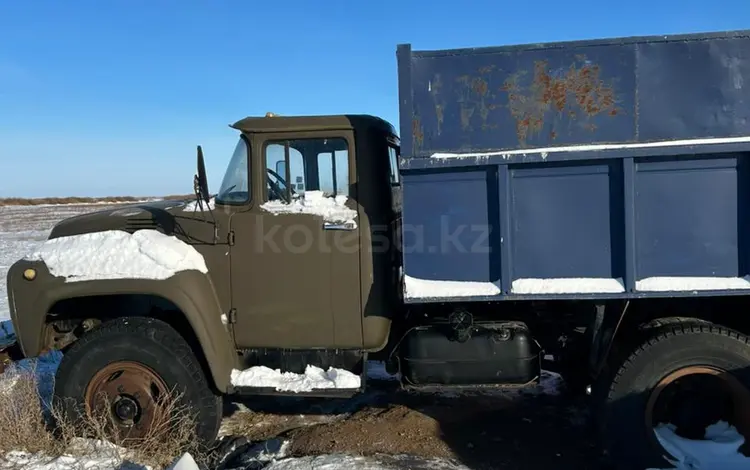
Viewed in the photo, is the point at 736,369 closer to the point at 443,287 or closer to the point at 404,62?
the point at 443,287

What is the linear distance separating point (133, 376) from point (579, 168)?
130 inches

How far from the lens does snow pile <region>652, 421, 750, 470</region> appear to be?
3586mm

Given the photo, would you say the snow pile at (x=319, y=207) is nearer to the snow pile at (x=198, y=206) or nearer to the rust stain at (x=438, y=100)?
the snow pile at (x=198, y=206)

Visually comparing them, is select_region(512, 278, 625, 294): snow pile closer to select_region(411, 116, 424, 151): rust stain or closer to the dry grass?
select_region(411, 116, 424, 151): rust stain

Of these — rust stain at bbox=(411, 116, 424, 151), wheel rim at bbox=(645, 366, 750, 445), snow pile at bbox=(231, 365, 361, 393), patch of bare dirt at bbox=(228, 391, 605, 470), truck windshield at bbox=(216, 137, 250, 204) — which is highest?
rust stain at bbox=(411, 116, 424, 151)

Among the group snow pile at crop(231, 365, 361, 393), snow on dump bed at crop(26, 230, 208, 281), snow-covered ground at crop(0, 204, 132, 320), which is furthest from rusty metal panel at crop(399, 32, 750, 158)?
snow-covered ground at crop(0, 204, 132, 320)

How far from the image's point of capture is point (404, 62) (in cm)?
358

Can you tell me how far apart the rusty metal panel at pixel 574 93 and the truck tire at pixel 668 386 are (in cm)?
129

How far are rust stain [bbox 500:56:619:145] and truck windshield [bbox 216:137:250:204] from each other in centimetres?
183

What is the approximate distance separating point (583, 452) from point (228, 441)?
2.64 m

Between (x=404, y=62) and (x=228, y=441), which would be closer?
(x=404, y=62)

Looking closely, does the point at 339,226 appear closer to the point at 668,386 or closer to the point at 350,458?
the point at 350,458

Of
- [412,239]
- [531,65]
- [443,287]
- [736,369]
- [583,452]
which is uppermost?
[531,65]

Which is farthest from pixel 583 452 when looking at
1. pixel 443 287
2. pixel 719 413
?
pixel 443 287
